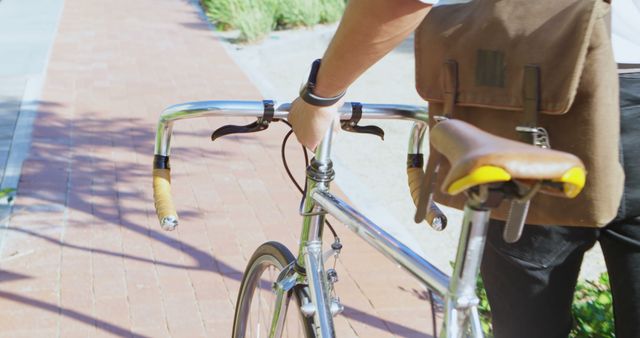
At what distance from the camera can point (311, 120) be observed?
2.01 m

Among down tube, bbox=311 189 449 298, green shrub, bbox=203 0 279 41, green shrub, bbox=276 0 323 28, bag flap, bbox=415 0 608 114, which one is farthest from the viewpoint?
green shrub, bbox=276 0 323 28

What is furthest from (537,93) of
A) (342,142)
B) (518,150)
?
(342,142)

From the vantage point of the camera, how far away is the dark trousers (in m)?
1.90

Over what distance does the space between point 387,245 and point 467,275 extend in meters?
0.36

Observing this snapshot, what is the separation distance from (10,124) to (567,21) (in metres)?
6.01

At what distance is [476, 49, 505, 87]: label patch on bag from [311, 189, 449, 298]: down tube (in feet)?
1.26

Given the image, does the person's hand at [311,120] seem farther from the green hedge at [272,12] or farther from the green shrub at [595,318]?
the green hedge at [272,12]

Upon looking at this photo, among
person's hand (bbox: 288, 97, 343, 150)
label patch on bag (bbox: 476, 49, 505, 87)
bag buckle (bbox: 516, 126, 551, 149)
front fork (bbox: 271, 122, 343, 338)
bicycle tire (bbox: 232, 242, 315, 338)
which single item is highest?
label patch on bag (bbox: 476, 49, 505, 87)

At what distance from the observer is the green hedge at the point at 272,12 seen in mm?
11773

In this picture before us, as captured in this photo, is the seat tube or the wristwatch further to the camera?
the wristwatch

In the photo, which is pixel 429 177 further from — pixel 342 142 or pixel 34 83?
pixel 34 83

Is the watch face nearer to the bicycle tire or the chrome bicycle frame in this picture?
the chrome bicycle frame

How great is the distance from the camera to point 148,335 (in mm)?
3812

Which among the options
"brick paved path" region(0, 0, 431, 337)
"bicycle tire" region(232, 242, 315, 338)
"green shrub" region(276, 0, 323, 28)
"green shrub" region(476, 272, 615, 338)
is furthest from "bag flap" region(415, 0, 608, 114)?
"green shrub" region(276, 0, 323, 28)
